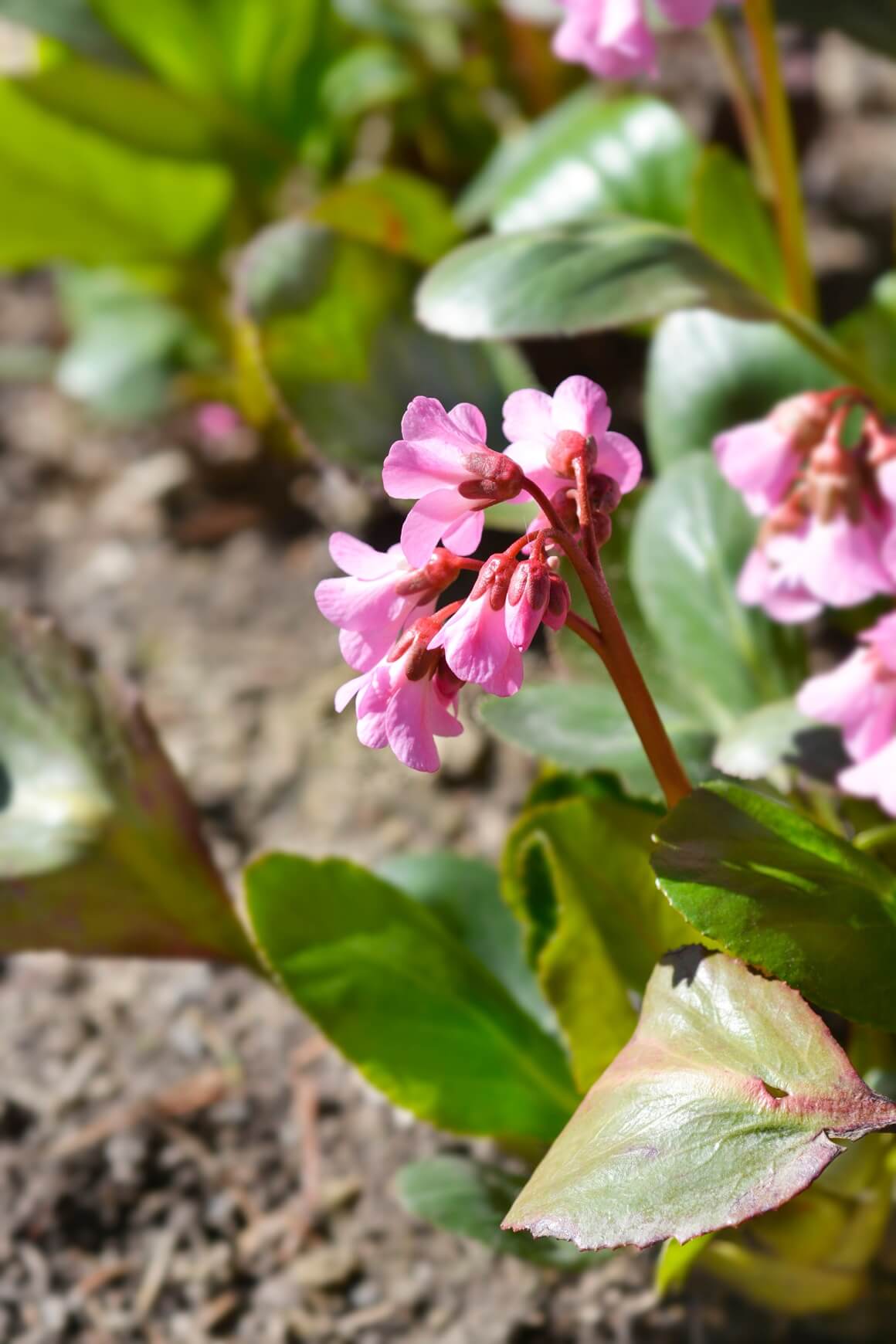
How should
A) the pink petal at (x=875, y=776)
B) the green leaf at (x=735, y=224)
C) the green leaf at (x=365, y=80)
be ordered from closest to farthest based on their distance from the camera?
the pink petal at (x=875, y=776)
the green leaf at (x=735, y=224)
the green leaf at (x=365, y=80)

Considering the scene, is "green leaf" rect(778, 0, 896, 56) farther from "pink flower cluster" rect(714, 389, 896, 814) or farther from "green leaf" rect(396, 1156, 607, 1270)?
"green leaf" rect(396, 1156, 607, 1270)

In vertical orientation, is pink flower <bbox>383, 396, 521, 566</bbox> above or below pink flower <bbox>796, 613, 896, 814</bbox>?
above

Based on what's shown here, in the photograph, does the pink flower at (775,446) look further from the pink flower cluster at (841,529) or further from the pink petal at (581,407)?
the pink petal at (581,407)

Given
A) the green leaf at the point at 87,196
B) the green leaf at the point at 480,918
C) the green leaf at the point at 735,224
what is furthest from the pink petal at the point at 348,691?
the green leaf at the point at 87,196

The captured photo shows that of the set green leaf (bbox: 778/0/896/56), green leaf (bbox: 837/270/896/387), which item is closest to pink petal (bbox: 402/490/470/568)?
green leaf (bbox: 837/270/896/387)

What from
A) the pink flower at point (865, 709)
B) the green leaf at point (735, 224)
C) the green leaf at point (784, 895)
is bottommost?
the green leaf at point (784, 895)

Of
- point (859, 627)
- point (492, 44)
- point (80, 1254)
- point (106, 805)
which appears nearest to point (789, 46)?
point (492, 44)

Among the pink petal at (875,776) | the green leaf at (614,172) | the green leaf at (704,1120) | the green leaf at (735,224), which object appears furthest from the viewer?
the green leaf at (614,172)

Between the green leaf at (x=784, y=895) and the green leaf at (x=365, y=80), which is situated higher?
the green leaf at (x=365, y=80)
